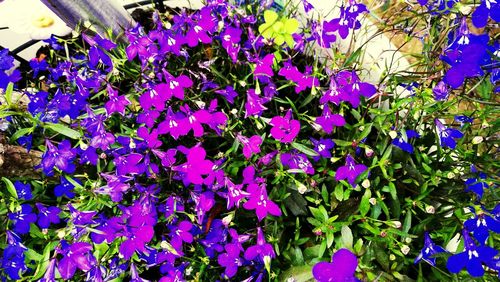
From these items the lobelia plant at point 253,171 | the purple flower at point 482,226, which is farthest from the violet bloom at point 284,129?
the purple flower at point 482,226

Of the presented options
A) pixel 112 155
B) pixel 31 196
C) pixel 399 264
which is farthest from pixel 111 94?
pixel 399 264

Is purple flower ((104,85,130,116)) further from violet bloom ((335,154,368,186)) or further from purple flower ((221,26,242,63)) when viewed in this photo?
violet bloom ((335,154,368,186))

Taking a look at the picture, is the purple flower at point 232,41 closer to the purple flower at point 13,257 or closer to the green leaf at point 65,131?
the green leaf at point 65,131

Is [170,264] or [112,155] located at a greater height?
[112,155]

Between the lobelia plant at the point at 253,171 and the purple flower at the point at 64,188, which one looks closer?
the lobelia plant at the point at 253,171

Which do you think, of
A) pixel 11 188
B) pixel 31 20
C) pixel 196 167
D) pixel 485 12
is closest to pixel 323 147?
pixel 196 167

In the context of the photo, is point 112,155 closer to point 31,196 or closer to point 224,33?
point 31,196

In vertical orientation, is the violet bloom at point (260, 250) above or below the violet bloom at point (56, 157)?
below
